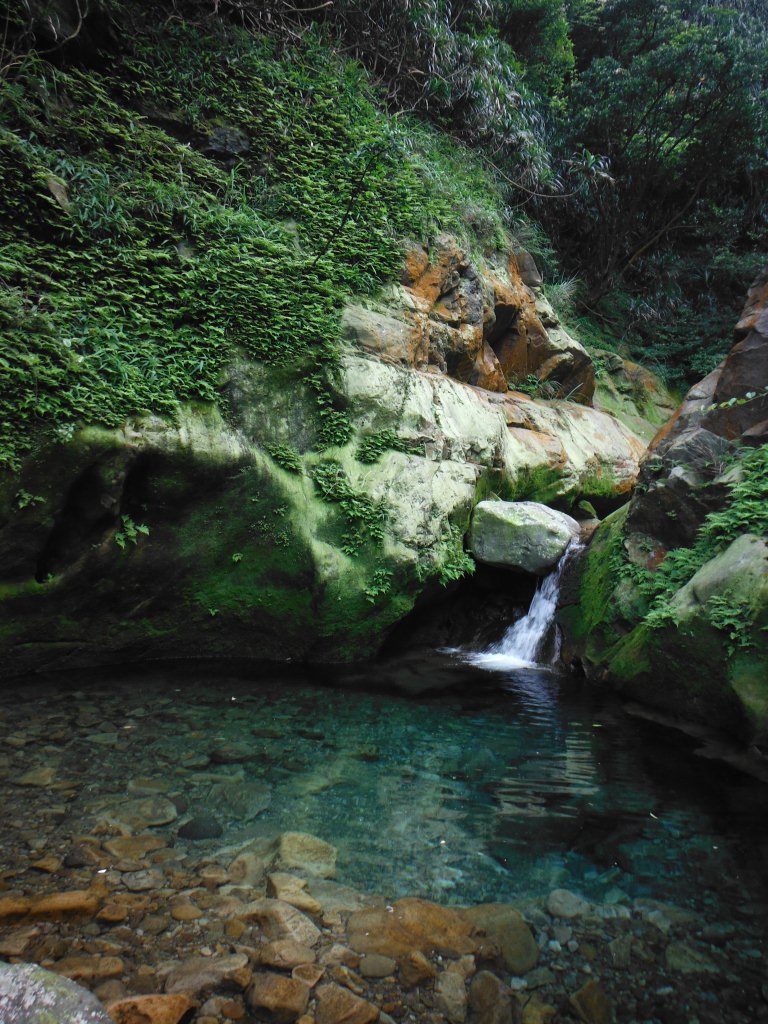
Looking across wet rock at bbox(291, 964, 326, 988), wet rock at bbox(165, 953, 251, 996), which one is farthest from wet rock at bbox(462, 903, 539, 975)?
wet rock at bbox(165, 953, 251, 996)

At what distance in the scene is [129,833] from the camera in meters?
3.00

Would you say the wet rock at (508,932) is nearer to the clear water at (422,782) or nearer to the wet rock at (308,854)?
the clear water at (422,782)

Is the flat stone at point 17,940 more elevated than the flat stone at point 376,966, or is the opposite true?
the flat stone at point 376,966

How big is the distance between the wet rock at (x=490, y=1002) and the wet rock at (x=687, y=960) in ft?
2.46

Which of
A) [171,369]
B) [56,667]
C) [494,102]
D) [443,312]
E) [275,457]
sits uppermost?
[494,102]

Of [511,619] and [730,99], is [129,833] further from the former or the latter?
[730,99]

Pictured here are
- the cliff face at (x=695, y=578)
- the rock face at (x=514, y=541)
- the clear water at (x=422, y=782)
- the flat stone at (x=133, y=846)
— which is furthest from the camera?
the rock face at (x=514, y=541)

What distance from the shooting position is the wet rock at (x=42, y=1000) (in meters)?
1.60

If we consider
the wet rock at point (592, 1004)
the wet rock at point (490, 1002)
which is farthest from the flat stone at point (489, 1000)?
the wet rock at point (592, 1004)

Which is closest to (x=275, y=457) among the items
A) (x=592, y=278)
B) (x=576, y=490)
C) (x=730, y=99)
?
(x=576, y=490)

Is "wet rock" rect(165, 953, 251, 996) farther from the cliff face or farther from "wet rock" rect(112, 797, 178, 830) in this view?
the cliff face

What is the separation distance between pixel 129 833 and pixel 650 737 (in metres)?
4.15

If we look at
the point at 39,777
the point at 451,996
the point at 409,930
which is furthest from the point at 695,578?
the point at 39,777

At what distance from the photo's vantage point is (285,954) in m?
2.26
